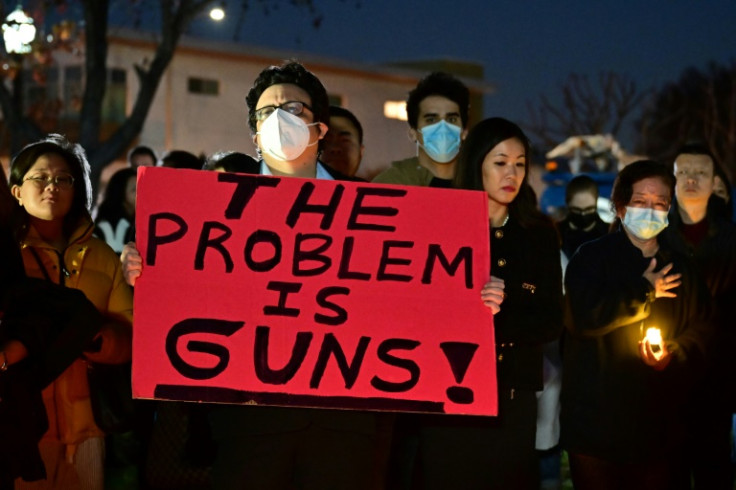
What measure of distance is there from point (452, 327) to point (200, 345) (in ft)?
2.90

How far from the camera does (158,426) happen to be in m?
4.59

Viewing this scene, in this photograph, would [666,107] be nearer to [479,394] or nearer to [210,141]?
[210,141]

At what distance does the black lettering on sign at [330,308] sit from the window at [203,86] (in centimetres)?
3263

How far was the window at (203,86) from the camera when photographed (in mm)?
36000

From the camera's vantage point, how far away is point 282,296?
4004 millimetres

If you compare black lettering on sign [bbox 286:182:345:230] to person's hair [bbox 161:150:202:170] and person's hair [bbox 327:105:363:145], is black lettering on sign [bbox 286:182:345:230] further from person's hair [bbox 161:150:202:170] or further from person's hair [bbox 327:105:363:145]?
person's hair [bbox 161:150:202:170]

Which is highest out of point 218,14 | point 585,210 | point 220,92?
Answer: point 220,92

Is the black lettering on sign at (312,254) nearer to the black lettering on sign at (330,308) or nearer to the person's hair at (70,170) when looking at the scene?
the black lettering on sign at (330,308)

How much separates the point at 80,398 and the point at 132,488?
3.16 meters

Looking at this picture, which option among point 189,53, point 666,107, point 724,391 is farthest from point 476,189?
point 666,107

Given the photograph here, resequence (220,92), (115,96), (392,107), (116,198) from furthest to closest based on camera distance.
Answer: (392,107), (220,92), (115,96), (116,198)

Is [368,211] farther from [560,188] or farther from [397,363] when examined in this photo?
[560,188]

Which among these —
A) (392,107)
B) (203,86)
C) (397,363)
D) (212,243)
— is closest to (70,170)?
(212,243)

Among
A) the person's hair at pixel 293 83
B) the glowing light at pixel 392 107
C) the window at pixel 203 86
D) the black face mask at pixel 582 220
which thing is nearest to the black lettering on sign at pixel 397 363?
the person's hair at pixel 293 83
